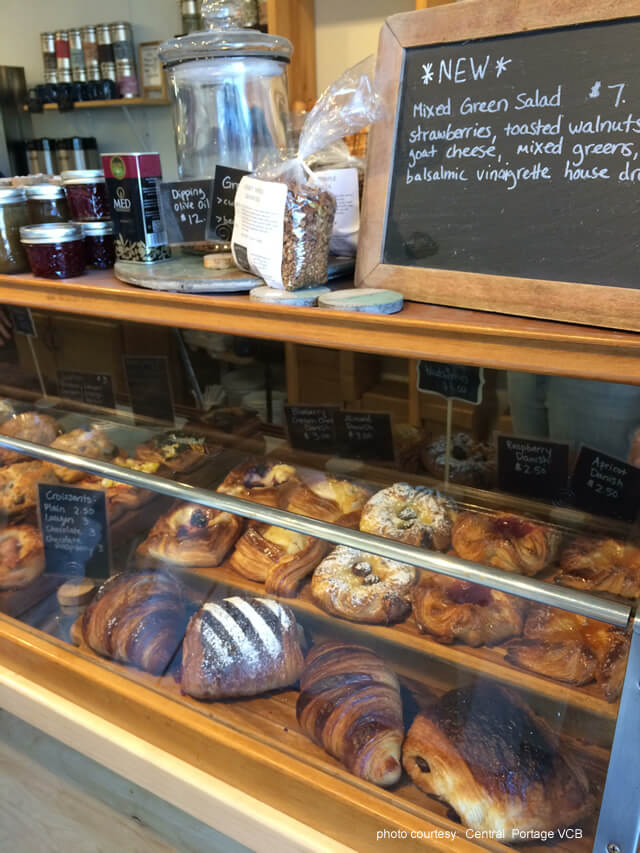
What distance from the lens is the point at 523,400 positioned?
1.40 meters

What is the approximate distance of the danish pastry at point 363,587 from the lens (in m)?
1.00

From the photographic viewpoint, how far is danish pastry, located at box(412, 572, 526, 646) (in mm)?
932

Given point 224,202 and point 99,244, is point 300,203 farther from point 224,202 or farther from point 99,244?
point 99,244

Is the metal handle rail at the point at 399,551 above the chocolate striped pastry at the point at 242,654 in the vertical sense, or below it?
above

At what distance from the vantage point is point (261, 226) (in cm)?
78

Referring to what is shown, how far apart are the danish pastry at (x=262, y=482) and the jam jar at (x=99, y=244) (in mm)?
500

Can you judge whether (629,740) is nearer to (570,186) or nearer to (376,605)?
(376,605)

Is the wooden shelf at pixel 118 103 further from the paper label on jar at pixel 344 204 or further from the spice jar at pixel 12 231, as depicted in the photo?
the paper label on jar at pixel 344 204

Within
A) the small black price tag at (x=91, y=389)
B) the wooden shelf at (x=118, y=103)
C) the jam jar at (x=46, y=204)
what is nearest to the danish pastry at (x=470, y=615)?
the jam jar at (x=46, y=204)

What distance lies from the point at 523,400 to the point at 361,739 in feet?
2.70

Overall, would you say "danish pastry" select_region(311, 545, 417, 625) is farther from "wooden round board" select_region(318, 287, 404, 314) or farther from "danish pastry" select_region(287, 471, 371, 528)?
"wooden round board" select_region(318, 287, 404, 314)

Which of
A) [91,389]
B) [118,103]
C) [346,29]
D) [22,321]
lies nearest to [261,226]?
[91,389]

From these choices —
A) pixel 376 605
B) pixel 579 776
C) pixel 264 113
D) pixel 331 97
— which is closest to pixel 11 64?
pixel 264 113

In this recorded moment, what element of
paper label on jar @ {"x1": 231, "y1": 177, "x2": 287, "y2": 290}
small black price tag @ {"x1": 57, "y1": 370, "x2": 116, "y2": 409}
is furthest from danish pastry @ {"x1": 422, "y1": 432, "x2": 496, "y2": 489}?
small black price tag @ {"x1": 57, "y1": 370, "x2": 116, "y2": 409}
